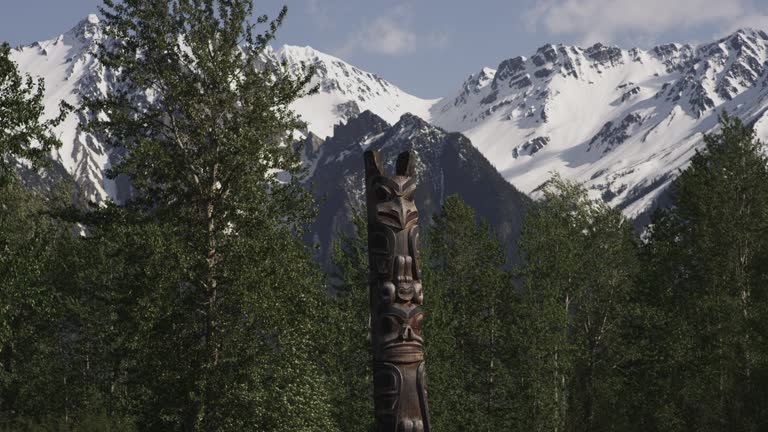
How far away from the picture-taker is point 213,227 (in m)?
31.9

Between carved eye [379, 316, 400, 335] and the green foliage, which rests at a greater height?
the green foliage

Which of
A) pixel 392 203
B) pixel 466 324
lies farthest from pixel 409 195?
pixel 466 324

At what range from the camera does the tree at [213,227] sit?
2991cm

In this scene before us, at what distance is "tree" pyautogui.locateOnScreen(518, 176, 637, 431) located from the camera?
52156 mm

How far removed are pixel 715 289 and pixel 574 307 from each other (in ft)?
30.3

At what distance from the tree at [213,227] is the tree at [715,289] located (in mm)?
25198

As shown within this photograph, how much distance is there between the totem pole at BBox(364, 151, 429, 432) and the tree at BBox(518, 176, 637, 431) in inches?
1260

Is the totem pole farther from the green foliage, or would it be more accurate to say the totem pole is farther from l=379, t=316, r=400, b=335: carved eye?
the green foliage

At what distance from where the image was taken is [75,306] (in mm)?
50406

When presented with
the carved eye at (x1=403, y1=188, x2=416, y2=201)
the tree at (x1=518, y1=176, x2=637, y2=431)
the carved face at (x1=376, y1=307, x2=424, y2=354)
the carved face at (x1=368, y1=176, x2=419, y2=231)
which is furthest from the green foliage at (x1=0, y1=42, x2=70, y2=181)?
the tree at (x1=518, y1=176, x2=637, y2=431)

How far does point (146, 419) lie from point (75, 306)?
69.0 ft

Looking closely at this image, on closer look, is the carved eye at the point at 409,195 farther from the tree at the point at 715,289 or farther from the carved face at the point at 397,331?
the tree at the point at 715,289

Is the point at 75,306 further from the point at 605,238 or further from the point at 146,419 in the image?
the point at 605,238

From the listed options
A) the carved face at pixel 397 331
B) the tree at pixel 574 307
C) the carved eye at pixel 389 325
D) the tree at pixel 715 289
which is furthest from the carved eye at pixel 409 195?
the tree at pixel 574 307
